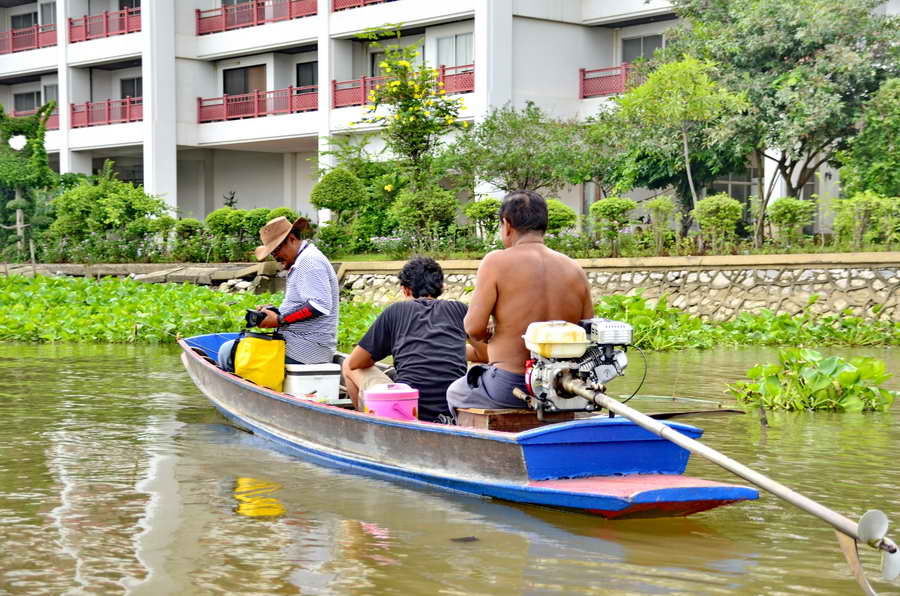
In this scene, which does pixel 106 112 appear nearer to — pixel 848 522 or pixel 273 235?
pixel 273 235

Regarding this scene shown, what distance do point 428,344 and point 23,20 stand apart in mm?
39302

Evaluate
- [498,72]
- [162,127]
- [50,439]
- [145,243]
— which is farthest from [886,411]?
[162,127]

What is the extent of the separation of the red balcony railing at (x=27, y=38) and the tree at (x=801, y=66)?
82.6ft

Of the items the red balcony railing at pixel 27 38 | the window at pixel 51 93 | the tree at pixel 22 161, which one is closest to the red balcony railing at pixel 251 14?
the tree at pixel 22 161

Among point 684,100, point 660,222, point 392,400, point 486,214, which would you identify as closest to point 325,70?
point 486,214

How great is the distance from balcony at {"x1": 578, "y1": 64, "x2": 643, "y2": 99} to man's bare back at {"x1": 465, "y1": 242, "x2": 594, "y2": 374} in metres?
22.9

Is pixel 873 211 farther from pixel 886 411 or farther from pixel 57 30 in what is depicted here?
pixel 57 30

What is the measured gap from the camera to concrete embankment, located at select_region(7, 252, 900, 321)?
59.8 feet

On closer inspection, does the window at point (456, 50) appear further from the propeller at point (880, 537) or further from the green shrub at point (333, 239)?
the propeller at point (880, 537)

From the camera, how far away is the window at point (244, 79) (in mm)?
37062

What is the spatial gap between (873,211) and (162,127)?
23674 mm

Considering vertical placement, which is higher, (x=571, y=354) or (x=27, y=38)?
(x=27, y=38)

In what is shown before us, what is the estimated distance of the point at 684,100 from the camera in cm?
2184

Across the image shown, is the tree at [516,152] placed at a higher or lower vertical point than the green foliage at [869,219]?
higher
